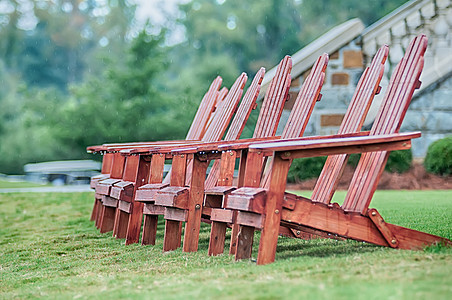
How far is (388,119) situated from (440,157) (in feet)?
15.5

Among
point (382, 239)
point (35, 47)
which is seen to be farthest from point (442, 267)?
point (35, 47)

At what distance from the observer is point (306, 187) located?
28.8 ft

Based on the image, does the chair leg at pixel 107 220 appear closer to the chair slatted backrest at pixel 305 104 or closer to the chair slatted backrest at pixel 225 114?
the chair slatted backrest at pixel 225 114

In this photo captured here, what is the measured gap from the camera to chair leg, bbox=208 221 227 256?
407 cm

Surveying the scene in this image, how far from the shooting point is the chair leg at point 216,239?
407cm

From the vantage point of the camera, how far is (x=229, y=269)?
10.7ft

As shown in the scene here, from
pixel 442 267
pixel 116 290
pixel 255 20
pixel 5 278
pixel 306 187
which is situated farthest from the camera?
pixel 255 20

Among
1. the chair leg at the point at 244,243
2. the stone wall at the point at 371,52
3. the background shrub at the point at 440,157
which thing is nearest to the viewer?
the chair leg at the point at 244,243

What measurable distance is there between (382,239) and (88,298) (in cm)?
160

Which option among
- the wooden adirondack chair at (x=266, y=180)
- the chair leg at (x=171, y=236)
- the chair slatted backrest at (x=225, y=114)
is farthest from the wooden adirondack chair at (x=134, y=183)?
the wooden adirondack chair at (x=266, y=180)

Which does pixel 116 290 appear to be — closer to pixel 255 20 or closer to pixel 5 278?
pixel 5 278

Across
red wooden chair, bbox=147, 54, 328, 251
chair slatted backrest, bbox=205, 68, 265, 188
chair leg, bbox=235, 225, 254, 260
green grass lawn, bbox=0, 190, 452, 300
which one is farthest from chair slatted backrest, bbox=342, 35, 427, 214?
chair slatted backrest, bbox=205, 68, 265, 188

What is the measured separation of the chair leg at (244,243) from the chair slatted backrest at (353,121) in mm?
678

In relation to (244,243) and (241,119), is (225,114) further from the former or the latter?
(244,243)
